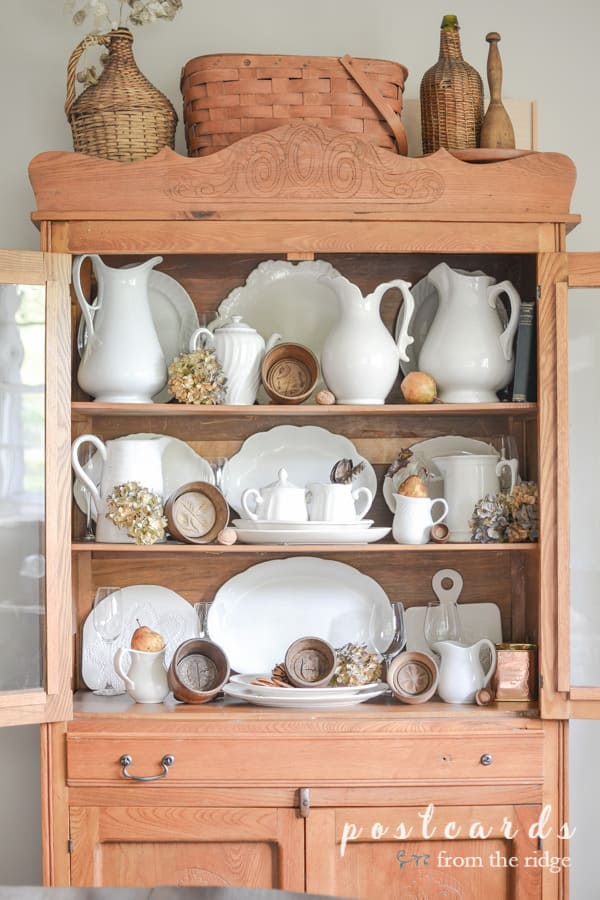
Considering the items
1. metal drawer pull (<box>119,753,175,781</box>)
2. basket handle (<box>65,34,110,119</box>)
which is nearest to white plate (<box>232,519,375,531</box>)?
metal drawer pull (<box>119,753,175,781</box>)

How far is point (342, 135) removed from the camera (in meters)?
2.32

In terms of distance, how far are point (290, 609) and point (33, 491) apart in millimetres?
750

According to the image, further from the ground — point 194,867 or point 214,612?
point 214,612

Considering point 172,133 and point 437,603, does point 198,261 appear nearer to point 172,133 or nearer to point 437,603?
point 172,133

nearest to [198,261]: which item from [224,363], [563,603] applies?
[224,363]

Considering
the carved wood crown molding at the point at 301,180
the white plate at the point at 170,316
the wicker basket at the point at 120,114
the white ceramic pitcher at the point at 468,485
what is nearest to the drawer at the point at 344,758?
the white ceramic pitcher at the point at 468,485

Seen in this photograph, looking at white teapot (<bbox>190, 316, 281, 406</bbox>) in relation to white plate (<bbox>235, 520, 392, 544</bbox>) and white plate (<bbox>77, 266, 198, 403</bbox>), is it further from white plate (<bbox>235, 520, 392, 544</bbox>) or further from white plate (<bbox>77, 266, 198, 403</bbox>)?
white plate (<bbox>235, 520, 392, 544</bbox>)

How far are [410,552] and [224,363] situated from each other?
0.69 meters

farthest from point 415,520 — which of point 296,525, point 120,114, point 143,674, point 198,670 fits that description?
point 120,114

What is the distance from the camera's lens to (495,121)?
2.43m

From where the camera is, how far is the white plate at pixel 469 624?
2674mm

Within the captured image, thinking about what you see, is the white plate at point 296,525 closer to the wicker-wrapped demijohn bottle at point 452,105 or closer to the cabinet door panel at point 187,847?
the cabinet door panel at point 187,847

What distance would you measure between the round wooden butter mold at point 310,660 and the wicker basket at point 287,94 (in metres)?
1.17

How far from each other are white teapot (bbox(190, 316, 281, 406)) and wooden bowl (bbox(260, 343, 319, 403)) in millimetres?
29
